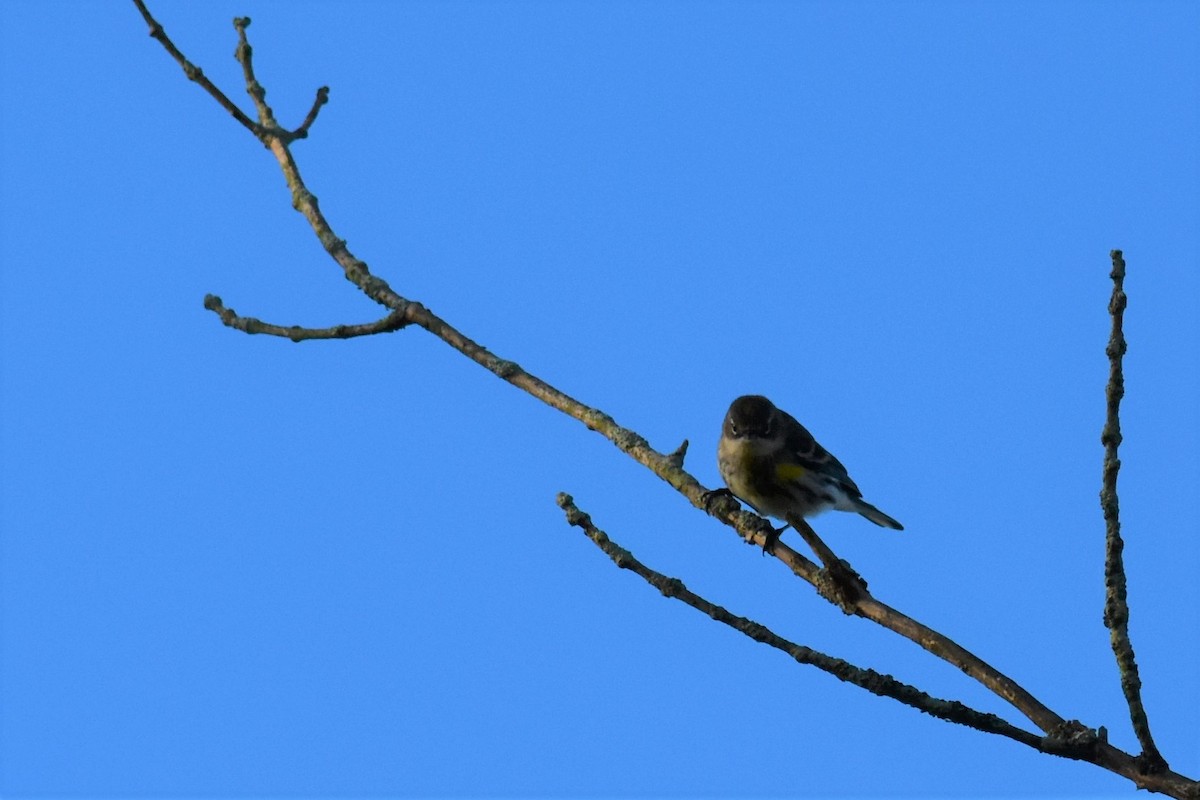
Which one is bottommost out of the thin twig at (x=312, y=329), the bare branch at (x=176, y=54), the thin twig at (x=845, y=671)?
the thin twig at (x=845, y=671)

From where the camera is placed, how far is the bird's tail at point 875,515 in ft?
29.5

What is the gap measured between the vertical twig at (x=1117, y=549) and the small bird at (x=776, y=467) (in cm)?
502

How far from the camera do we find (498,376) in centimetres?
468

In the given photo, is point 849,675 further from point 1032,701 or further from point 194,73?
point 194,73

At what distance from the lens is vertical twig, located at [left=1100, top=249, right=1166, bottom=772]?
2963 millimetres

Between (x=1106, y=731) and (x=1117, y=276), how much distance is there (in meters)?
1.02

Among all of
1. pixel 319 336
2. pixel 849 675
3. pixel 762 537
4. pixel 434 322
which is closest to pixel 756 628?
pixel 849 675

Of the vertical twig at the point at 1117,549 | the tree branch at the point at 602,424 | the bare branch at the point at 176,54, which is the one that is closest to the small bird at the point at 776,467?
the tree branch at the point at 602,424

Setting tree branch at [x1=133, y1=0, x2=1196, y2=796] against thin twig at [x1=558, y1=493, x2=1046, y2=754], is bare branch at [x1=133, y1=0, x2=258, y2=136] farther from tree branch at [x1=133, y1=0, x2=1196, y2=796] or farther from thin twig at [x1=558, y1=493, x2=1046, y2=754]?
thin twig at [x1=558, y1=493, x2=1046, y2=754]

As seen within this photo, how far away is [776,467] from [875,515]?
1259 mm

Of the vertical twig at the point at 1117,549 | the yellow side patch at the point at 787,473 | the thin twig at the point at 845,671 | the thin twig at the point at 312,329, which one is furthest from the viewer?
the yellow side patch at the point at 787,473

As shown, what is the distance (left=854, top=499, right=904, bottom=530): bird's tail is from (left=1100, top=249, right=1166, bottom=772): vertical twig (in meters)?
5.76

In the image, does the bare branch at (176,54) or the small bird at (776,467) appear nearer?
the bare branch at (176,54)

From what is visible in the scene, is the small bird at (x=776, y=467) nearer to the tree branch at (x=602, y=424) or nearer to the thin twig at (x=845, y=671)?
the tree branch at (x=602, y=424)
